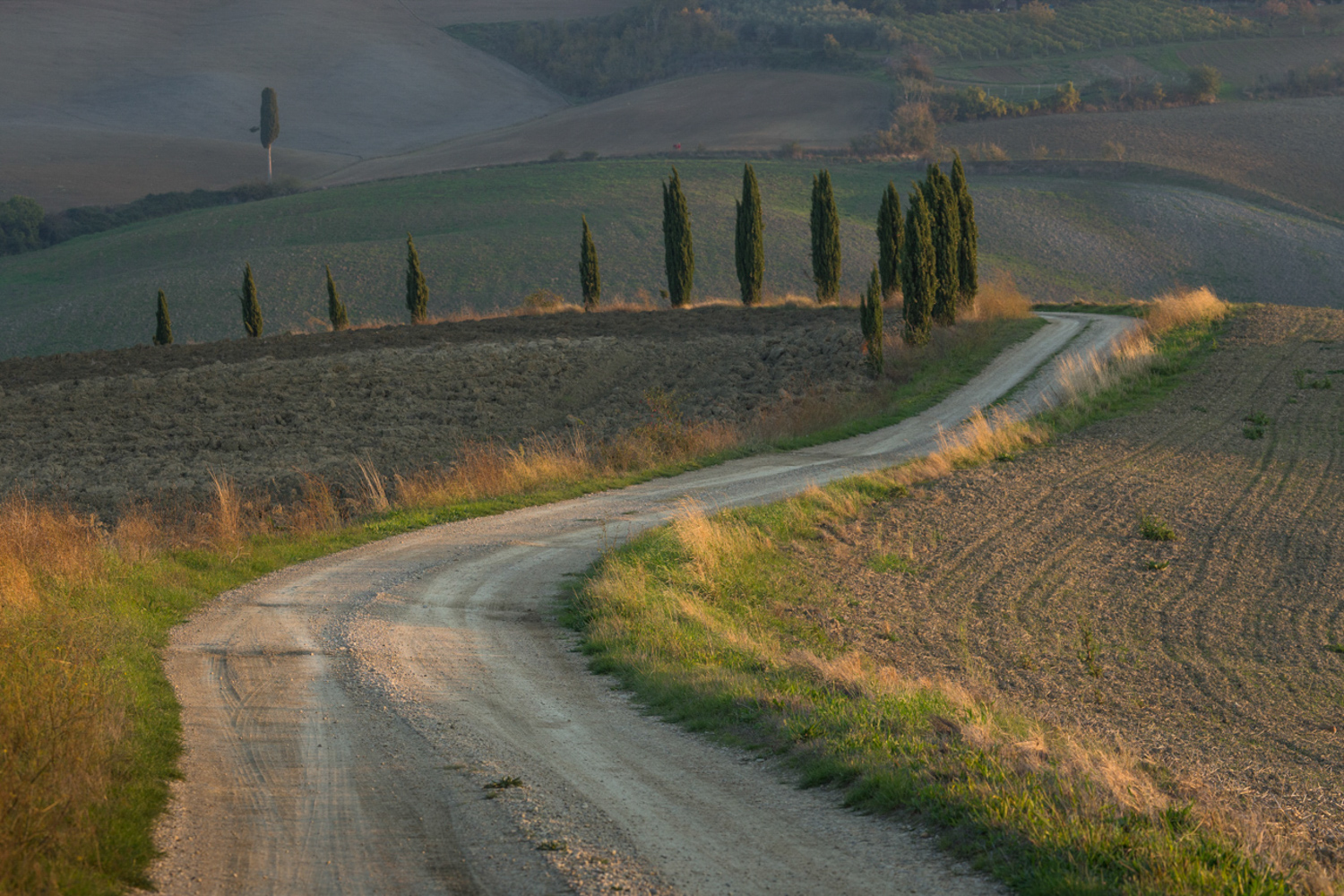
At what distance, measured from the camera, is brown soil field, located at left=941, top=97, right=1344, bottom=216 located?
86.6m

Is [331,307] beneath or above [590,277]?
beneath

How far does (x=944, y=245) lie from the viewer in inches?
1485

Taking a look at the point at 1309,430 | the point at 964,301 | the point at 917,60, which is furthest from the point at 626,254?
the point at 917,60

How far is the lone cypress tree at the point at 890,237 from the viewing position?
4072cm

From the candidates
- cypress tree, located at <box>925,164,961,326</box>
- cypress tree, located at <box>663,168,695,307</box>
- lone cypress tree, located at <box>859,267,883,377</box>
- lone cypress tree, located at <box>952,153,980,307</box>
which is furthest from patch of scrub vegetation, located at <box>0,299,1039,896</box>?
cypress tree, located at <box>663,168,695,307</box>

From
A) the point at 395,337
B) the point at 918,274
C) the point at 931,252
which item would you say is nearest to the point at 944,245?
the point at 931,252

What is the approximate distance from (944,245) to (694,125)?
266 feet

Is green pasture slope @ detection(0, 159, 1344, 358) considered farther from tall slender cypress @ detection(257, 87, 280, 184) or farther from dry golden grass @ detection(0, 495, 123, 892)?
dry golden grass @ detection(0, 495, 123, 892)

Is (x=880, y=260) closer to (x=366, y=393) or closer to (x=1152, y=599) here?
(x=366, y=393)

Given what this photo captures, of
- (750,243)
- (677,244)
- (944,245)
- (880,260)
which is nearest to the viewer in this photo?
(944,245)

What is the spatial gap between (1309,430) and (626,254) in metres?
52.3

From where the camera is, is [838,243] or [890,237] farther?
[838,243]

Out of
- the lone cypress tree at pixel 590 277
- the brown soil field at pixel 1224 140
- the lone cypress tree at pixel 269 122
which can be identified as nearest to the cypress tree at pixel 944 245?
the lone cypress tree at pixel 590 277

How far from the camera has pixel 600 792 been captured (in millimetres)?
7051
